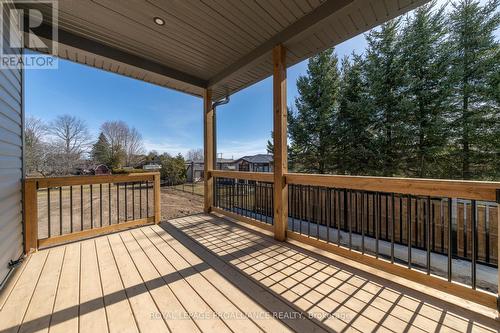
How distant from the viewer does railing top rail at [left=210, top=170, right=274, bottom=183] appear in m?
2.97

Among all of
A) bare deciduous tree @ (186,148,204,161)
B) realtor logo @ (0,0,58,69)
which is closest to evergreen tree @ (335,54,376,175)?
realtor logo @ (0,0,58,69)

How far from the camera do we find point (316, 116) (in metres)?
8.54

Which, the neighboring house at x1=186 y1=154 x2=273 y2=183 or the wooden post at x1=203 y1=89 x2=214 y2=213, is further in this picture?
the neighboring house at x1=186 y1=154 x2=273 y2=183

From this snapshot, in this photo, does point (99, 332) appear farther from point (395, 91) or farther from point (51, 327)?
point (395, 91)

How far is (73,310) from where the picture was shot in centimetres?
138

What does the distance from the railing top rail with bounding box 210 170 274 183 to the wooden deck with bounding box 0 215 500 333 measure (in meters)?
1.02

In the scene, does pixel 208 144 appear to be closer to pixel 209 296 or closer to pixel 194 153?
pixel 209 296

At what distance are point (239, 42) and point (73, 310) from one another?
3159mm

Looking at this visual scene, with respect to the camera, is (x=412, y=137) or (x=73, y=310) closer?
(x=73, y=310)

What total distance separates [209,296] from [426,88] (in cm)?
823

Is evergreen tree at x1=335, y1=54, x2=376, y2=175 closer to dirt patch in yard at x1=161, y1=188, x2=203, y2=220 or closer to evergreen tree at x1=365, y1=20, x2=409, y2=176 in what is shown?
evergreen tree at x1=365, y1=20, x2=409, y2=176

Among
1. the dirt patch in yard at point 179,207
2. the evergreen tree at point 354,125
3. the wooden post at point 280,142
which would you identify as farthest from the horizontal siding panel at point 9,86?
the evergreen tree at point 354,125

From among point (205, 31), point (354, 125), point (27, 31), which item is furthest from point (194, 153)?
point (205, 31)

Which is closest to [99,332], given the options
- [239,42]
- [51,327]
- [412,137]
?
[51,327]
